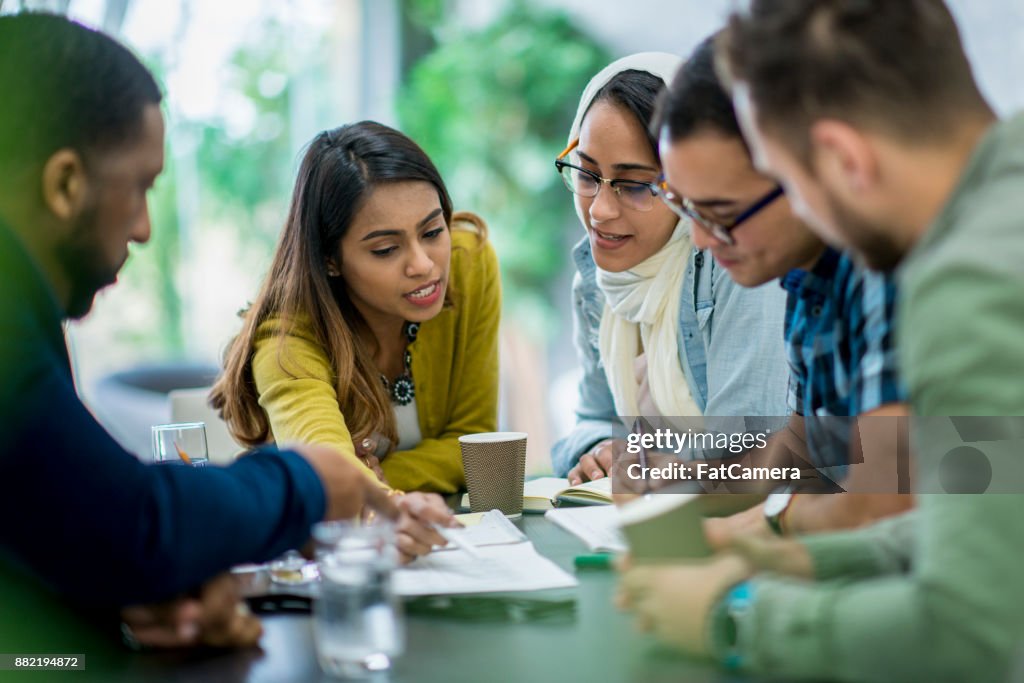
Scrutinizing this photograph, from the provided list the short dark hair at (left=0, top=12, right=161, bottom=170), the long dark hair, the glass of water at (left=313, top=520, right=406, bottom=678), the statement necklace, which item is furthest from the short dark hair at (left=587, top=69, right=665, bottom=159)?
the glass of water at (left=313, top=520, right=406, bottom=678)

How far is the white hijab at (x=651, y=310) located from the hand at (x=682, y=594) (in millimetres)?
1019

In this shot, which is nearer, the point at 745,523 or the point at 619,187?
the point at 745,523

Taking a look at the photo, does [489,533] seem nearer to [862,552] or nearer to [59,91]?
Result: [862,552]

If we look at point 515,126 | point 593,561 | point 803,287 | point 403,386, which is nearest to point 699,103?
point 803,287

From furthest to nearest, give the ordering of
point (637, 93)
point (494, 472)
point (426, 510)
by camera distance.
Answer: point (637, 93) → point (494, 472) → point (426, 510)

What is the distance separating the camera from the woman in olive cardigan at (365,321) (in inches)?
69.1

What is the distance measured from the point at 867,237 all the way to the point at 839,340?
349 millimetres

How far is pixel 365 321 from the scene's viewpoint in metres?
1.97

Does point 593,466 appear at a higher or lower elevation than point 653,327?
lower

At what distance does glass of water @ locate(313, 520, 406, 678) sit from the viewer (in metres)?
0.86

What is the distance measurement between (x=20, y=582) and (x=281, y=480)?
269mm

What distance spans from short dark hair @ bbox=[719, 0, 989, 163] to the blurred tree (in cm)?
394

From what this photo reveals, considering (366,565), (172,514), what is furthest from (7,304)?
(366,565)

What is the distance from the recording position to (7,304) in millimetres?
888
